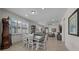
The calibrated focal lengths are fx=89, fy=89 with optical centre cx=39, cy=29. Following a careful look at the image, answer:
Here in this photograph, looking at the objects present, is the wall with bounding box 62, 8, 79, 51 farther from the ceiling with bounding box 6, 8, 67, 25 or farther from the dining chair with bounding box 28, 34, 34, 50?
the dining chair with bounding box 28, 34, 34, 50

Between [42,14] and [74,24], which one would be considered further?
[42,14]

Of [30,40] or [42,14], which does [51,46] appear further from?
[42,14]

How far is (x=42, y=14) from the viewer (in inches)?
92.4

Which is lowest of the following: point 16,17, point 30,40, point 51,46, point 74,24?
point 51,46

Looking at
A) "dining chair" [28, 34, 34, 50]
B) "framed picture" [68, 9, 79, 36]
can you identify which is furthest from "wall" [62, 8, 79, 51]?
"dining chair" [28, 34, 34, 50]

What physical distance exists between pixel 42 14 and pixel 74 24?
840 mm

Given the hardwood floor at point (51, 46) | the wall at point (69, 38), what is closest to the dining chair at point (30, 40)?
the hardwood floor at point (51, 46)

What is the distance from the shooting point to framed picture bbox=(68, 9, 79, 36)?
6.81ft

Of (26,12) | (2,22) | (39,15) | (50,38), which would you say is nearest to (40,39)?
(50,38)

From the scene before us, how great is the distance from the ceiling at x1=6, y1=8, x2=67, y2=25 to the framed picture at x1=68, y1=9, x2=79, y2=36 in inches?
9.7

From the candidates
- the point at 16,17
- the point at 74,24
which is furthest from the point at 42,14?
the point at 74,24

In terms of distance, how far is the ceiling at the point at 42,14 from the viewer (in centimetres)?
228
